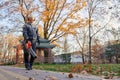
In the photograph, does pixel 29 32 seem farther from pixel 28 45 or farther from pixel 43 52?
pixel 43 52

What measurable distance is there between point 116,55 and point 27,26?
51.7 meters

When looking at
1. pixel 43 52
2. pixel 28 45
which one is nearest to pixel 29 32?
pixel 28 45

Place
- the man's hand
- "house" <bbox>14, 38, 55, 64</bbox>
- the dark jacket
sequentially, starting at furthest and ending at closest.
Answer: "house" <bbox>14, 38, 55, 64</bbox>, the dark jacket, the man's hand

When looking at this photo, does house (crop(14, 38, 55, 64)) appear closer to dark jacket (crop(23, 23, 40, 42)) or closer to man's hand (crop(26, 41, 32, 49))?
dark jacket (crop(23, 23, 40, 42))

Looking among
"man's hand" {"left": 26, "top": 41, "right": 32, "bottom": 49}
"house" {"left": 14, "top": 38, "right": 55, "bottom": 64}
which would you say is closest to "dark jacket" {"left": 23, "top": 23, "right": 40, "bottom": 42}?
"man's hand" {"left": 26, "top": 41, "right": 32, "bottom": 49}

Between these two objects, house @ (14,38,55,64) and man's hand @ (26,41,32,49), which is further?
house @ (14,38,55,64)

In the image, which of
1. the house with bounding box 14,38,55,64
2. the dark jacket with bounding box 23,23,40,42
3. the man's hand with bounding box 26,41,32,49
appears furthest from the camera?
the house with bounding box 14,38,55,64

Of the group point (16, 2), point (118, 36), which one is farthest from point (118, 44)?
point (16, 2)

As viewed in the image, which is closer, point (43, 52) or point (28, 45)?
point (28, 45)

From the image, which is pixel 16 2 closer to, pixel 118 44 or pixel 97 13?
pixel 97 13

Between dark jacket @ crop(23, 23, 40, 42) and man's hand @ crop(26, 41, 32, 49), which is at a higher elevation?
dark jacket @ crop(23, 23, 40, 42)

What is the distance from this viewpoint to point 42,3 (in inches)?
1462

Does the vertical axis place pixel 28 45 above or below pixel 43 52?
below

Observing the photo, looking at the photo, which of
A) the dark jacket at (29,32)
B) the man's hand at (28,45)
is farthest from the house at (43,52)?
the man's hand at (28,45)
